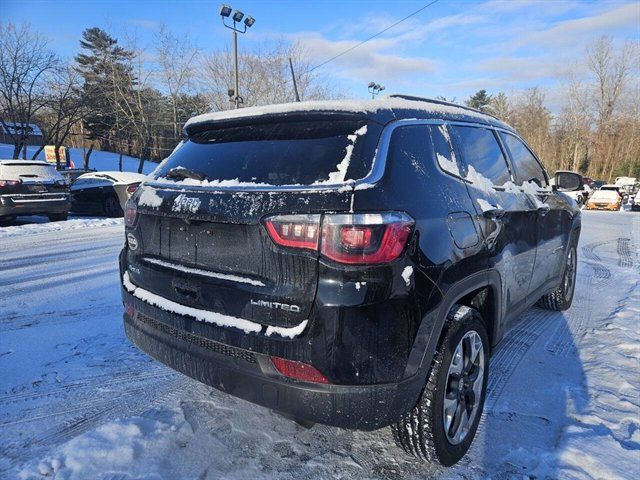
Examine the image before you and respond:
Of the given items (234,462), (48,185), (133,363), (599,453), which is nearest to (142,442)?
(234,462)

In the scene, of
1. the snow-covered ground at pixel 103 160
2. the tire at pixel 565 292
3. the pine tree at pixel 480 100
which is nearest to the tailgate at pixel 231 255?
the tire at pixel 565 292

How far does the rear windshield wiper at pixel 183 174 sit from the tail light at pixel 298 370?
3.49ft

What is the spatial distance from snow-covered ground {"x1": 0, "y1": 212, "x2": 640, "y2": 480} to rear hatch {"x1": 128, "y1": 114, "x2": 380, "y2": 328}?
30.8 inches

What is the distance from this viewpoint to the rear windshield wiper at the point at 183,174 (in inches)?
93.9

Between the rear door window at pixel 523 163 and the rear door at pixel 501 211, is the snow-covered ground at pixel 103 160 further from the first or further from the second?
the rear door at pixel 501 211

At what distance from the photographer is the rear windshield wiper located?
238 centimetres

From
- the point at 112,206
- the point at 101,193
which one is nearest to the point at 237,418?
the point at 112,206

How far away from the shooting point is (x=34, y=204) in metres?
10.6

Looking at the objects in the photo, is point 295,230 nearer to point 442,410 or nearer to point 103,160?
point 442,410

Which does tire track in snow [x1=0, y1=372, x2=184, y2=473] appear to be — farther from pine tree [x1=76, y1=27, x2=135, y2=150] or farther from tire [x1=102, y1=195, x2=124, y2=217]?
pine tree [x1=76, y1=27, x2=135, y2=150]

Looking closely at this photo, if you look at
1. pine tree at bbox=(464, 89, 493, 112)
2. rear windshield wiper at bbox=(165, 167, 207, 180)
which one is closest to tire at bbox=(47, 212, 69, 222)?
rear windshield wiper at bbox=(165, 167, 207, 180)

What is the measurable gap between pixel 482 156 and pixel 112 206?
12.5 m

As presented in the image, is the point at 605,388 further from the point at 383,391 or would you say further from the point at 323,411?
the point at 323,411

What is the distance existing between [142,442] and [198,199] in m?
1.31
